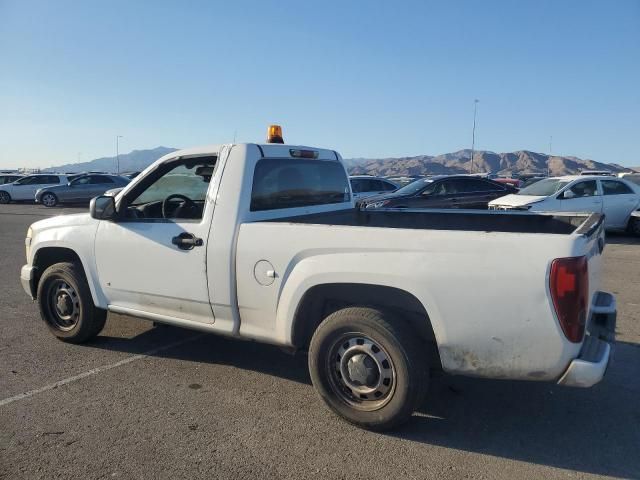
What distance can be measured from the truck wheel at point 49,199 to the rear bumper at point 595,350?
2525 cm

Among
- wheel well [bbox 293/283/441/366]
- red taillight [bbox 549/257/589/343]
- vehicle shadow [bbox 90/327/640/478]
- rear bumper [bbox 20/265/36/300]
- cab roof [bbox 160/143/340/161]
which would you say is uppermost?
cab roof [bbox 160/143/340/161]

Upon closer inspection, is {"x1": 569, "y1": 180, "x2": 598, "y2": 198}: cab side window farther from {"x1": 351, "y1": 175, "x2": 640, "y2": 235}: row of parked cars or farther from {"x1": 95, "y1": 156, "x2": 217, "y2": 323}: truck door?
{"x1": 95, "y1": 156, "x2": 217, "y2": 323}: truck door

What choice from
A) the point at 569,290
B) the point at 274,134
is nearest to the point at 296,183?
the point at 274,134

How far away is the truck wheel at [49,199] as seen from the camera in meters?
24.0

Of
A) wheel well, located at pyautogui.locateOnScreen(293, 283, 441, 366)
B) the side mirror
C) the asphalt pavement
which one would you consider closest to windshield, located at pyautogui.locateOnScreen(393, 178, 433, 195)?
the asphalt pavement

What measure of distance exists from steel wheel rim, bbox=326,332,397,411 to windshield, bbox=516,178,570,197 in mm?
10215

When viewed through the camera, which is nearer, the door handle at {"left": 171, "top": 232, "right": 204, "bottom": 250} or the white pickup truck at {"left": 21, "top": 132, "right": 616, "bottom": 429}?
the white pickup truck at {"left": 21, "top": 132, "right": 616, "bottom": 429}

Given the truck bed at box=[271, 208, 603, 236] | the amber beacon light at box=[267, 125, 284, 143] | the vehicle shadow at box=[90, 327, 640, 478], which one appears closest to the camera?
the vehicle shadow at box=[90, 327, 640, 478]

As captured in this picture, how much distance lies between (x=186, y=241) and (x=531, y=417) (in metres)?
2.77

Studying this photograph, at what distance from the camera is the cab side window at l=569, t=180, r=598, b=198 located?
39.2ft

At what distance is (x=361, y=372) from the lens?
324 cm

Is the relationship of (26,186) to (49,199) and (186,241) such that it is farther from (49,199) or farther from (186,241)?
(186,241)

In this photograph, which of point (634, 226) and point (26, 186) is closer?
point (634, 226)

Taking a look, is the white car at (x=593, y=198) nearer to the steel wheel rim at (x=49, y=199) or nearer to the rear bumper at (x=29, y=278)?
the rear bumper at (x=29, y=278)
